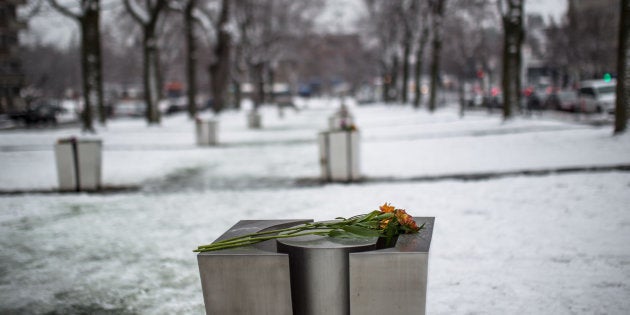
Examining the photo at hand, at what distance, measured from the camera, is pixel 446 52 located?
68.0 metres

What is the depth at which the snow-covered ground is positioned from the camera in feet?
16.9

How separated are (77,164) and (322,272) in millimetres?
8955

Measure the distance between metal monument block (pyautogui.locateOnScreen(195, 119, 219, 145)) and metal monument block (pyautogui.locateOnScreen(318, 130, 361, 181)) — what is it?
9.87 meters

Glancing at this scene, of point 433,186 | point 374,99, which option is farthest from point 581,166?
point 374,99

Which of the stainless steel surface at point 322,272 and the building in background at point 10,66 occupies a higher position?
the building in background at point 10,66

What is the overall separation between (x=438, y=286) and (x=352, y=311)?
1670mm

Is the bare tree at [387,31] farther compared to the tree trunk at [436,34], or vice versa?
the bare tree at [387,31]

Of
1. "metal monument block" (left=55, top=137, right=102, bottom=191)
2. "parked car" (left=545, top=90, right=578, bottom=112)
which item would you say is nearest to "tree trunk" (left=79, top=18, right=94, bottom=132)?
"metal monument block" (left=55, top=137, right=102, bottom=191)

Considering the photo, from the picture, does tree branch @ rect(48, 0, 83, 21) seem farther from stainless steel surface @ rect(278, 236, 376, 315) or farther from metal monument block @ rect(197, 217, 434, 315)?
stainless steel surface @ rect(278, 236, 376, 315)

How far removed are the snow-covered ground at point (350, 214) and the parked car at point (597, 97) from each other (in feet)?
51.9

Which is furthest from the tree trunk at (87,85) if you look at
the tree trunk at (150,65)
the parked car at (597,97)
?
the parked car at (597,97)

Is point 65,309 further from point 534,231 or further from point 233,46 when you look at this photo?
point 233,46

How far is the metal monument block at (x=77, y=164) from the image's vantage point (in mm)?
11383

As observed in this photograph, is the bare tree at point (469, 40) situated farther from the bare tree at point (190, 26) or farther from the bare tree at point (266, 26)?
the bare tree at point (190, 26)
